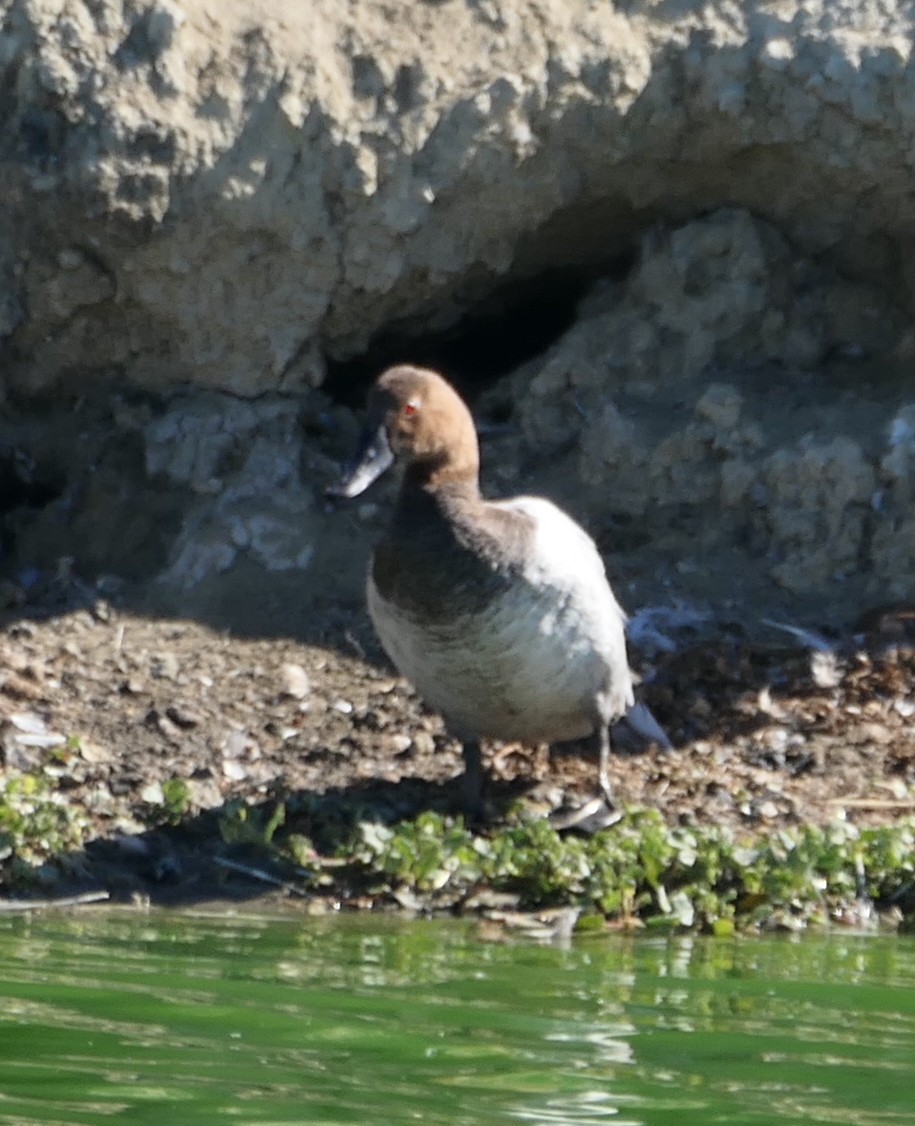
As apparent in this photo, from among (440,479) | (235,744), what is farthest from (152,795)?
(440,479)

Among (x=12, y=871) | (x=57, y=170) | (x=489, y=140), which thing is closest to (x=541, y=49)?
(x=489, y=140)

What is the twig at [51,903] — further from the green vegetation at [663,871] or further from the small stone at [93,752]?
the small stone at [93,752]

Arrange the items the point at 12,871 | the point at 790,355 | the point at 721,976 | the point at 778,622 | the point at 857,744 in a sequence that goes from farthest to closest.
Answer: the point at 790,355 → the point at 778,622 → the point at 857,744 → the point at 12,871 → the point at 721,976

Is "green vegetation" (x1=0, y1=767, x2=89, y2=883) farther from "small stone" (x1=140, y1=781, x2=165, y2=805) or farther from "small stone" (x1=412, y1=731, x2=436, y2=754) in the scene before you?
"small stone" (x1=412, y1=731, x2=436, y2=754)

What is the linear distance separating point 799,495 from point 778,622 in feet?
1.88

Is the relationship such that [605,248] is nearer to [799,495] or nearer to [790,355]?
[790,355]

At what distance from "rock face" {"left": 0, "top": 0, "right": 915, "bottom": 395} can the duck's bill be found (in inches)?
74.4

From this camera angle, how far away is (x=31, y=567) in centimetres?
912

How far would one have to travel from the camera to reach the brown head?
7336 mm

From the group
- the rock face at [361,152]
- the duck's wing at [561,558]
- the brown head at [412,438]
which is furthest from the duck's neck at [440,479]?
the rock face at [361,152]

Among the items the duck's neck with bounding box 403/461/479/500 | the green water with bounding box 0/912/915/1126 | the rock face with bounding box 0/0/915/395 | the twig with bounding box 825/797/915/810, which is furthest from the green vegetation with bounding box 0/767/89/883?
the rock face with bounding box 0/0/915/395

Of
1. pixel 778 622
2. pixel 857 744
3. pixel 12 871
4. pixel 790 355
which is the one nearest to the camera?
Result: pixel 12 871

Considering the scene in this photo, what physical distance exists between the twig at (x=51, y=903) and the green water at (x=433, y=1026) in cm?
14

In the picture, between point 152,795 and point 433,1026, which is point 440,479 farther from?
point 433,1026
